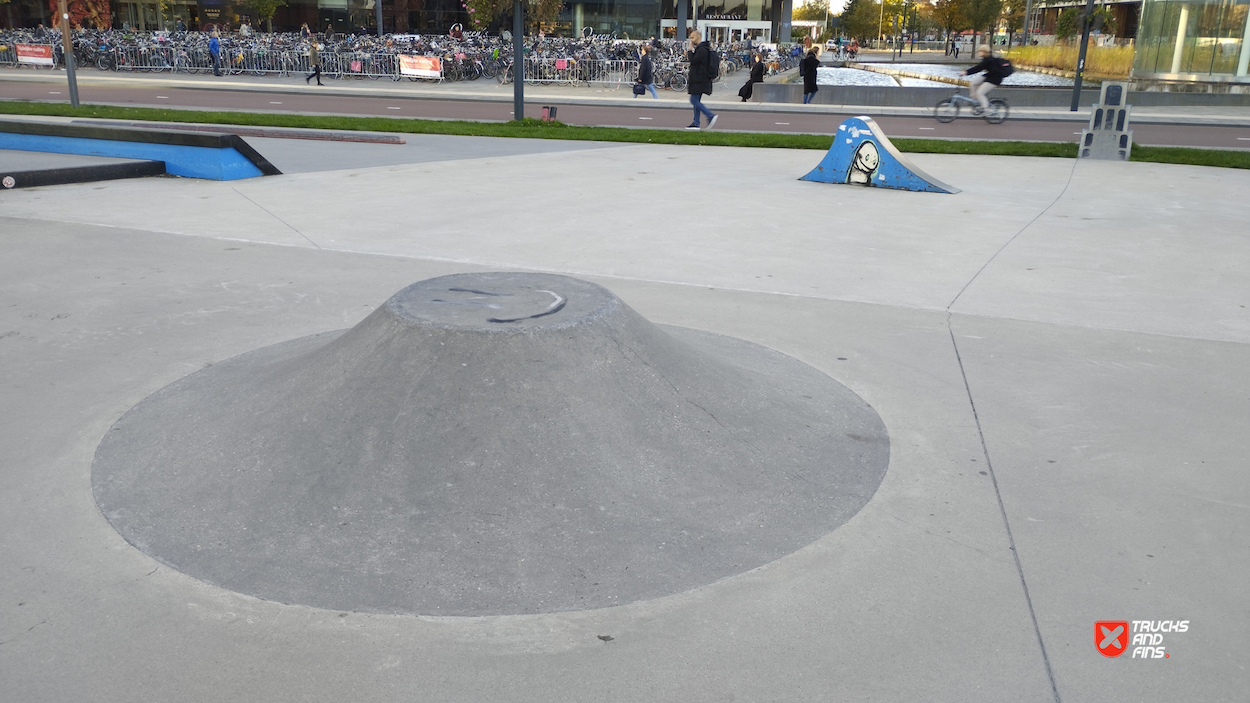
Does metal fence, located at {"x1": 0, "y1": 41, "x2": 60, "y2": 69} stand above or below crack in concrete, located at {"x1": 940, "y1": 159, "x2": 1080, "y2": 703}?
above

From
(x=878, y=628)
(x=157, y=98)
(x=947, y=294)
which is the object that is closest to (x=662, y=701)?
(x=878, y=628)

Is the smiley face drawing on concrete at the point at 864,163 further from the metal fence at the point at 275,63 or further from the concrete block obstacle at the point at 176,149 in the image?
the metal fence at the point at 275,63

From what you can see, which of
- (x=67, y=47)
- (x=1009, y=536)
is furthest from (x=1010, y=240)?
(x=67, y=47)

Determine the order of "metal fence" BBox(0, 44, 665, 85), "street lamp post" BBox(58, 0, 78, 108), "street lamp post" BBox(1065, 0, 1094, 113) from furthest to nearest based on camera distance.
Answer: "metal fence" BBox(0, 44, 665, 85) → "street lamp post" BBox(1065, 0, 1094, 113) → "street lamp post" BBox(58, 0, 78, 108)

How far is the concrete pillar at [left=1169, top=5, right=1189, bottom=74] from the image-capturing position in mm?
34594

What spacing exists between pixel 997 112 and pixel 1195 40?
57.7 ft

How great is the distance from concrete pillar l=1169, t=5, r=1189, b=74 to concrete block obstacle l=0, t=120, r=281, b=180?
115 ft

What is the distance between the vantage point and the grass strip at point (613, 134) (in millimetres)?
16672

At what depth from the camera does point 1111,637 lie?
305 cm

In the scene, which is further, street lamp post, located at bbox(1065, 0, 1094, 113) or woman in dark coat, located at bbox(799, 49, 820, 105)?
woman in dark coat, located at bbox(799, 49, 820, 105)

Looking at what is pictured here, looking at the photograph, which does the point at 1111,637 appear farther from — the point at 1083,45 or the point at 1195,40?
the point at 1195,40

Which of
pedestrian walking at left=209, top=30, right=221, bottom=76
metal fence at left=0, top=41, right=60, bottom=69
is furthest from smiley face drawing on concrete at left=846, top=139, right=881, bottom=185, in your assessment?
metal fence at left=0, top=41, right=60, bottom=69

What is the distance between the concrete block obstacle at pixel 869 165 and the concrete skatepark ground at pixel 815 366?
0.89 m

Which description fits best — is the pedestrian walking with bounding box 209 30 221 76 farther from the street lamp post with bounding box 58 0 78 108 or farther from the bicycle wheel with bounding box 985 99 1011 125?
the bicycle wheel with bounding box 985 99 1011 125
